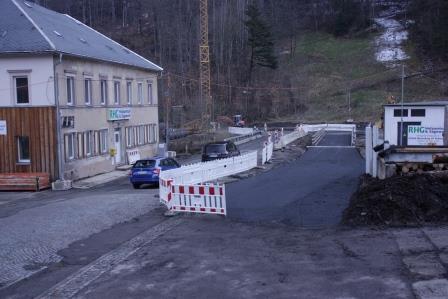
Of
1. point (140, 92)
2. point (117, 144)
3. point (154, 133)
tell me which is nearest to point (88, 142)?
point (117, 144)

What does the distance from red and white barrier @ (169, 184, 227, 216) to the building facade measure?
16.9 meters

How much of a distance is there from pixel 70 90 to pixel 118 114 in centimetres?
669

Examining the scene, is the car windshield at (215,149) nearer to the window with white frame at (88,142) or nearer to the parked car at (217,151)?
the parked car at (217,151)

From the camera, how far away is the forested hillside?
91688 millimetres

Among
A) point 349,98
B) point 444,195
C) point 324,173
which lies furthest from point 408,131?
point 349,98

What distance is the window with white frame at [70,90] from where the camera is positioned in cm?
3422


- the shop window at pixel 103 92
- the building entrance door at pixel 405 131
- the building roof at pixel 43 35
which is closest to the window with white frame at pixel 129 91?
the building roof at pixel 43 35

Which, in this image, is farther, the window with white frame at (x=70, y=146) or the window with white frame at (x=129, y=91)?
the window with white frame at (x=129, y=91)

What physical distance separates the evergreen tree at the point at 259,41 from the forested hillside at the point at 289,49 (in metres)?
0.18

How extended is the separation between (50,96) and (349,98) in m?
64.4

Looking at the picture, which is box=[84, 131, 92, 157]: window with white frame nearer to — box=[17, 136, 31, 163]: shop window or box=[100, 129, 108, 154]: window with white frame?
box=[100, 129, 108, 154]: window with white frame

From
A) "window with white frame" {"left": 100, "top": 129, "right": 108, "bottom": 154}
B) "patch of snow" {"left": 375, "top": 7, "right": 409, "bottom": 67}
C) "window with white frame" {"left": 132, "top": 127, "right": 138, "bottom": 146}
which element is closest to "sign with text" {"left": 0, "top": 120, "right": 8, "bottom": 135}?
"window with white frame" {"left": 100, "top": 129, "right": 108, "bottom": 154}

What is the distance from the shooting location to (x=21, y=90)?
32.8 metres

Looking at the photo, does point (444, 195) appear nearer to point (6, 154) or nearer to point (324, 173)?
point (324, 173)
